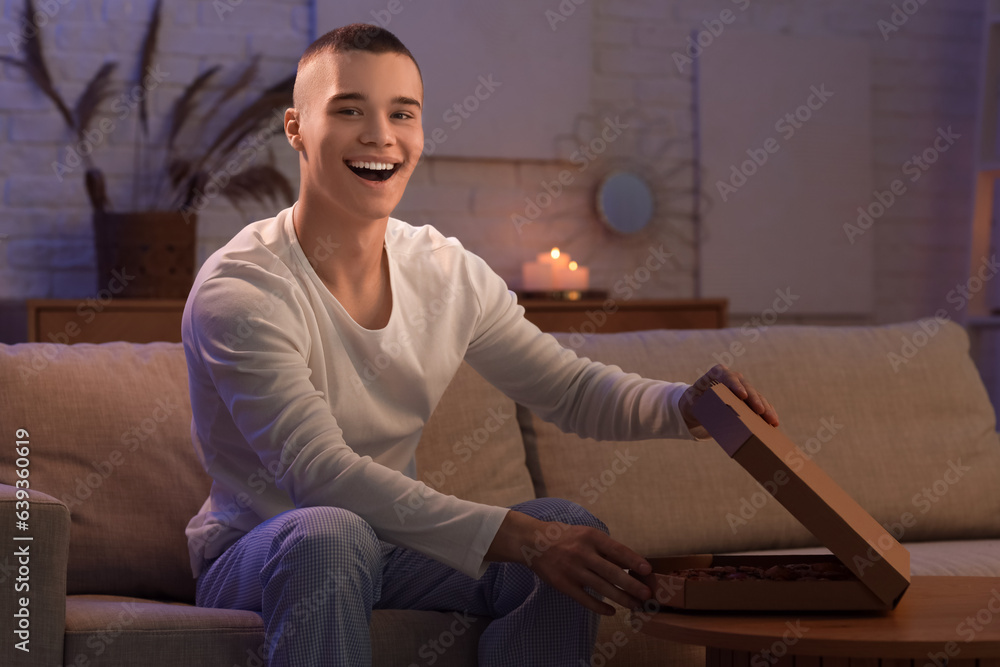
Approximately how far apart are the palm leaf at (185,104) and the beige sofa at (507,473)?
1.40 meters

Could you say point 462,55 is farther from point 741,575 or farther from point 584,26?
point 741,575

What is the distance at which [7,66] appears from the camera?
Answer: 3.14m

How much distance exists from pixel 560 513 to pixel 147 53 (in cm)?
231

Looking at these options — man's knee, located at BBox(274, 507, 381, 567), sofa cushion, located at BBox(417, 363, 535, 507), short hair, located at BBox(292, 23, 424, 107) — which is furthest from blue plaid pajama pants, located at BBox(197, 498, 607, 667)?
short hair, located at BBox(292, 23, 424, 107)

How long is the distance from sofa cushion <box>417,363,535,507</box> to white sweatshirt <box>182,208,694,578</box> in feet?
0.76

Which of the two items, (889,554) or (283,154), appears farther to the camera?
(283,154)

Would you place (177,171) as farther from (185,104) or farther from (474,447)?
(474,447)

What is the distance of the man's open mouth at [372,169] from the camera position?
1.60m

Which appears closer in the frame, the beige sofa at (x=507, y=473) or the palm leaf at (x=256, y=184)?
the beige sofa at (x=507, y=473)

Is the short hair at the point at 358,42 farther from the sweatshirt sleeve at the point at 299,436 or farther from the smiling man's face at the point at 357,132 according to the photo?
the sweatshirt sleeve at the point at 299,436

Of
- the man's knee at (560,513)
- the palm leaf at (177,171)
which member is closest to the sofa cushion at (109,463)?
the man's knee at (560,513)

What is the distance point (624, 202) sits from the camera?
3.69 m

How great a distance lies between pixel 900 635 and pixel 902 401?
1.28 meters

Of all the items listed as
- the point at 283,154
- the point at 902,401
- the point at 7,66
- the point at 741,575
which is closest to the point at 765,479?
the point at 741,575
